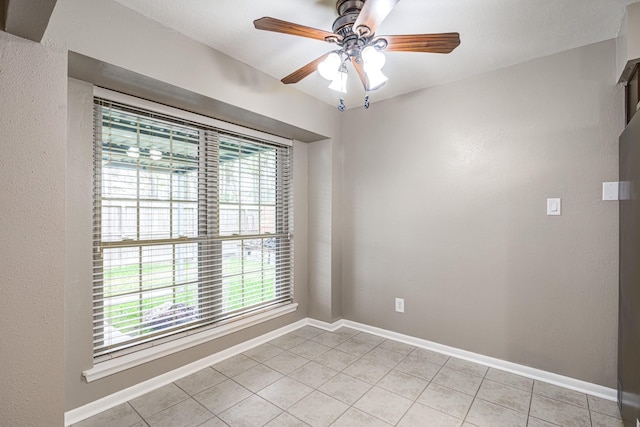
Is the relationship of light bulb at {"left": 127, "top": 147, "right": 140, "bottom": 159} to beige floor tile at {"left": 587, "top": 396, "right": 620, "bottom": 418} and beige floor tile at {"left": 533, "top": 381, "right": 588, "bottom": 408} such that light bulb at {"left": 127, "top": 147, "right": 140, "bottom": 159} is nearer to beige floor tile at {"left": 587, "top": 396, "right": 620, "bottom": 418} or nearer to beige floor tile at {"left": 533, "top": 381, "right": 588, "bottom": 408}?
beige floor tile at {"left": 533, "top": 381, "right": 588, "bottom": 408}

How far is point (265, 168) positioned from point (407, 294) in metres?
1.83

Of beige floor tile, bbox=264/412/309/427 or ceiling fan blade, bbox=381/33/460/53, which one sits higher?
ceiling fan blade, bbox=381/33/460/53

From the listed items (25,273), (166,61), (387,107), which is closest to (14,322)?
(25,273)

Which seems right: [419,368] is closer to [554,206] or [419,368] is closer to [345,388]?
[345,388]

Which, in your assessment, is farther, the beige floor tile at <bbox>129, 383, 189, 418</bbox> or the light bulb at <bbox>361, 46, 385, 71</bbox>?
the beige floor tile at <bbox>129, 383, 189, 418</bbox>

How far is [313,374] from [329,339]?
0.69m

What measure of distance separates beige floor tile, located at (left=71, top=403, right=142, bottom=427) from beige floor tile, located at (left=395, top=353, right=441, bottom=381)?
1841mm

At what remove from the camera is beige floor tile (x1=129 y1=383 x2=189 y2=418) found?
6.33 feet

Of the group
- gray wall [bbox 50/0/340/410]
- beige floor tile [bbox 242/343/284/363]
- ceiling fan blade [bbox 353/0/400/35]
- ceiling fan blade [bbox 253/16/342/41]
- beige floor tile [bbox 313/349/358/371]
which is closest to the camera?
ceiling fan blade [bbox 353/0/400/35]

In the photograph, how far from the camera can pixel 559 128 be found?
2.22 meters

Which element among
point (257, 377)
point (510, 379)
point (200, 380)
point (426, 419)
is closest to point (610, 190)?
point (510, 379)

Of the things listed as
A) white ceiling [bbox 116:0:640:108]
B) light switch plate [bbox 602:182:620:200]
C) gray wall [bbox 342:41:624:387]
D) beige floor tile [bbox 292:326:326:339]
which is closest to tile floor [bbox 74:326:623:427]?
gray wall [bbox 342:41:624:387]

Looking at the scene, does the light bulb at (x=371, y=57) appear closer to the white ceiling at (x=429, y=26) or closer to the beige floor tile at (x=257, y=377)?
the white ceiling at (x=429, y=26)

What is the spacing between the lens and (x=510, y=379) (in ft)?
7.51
